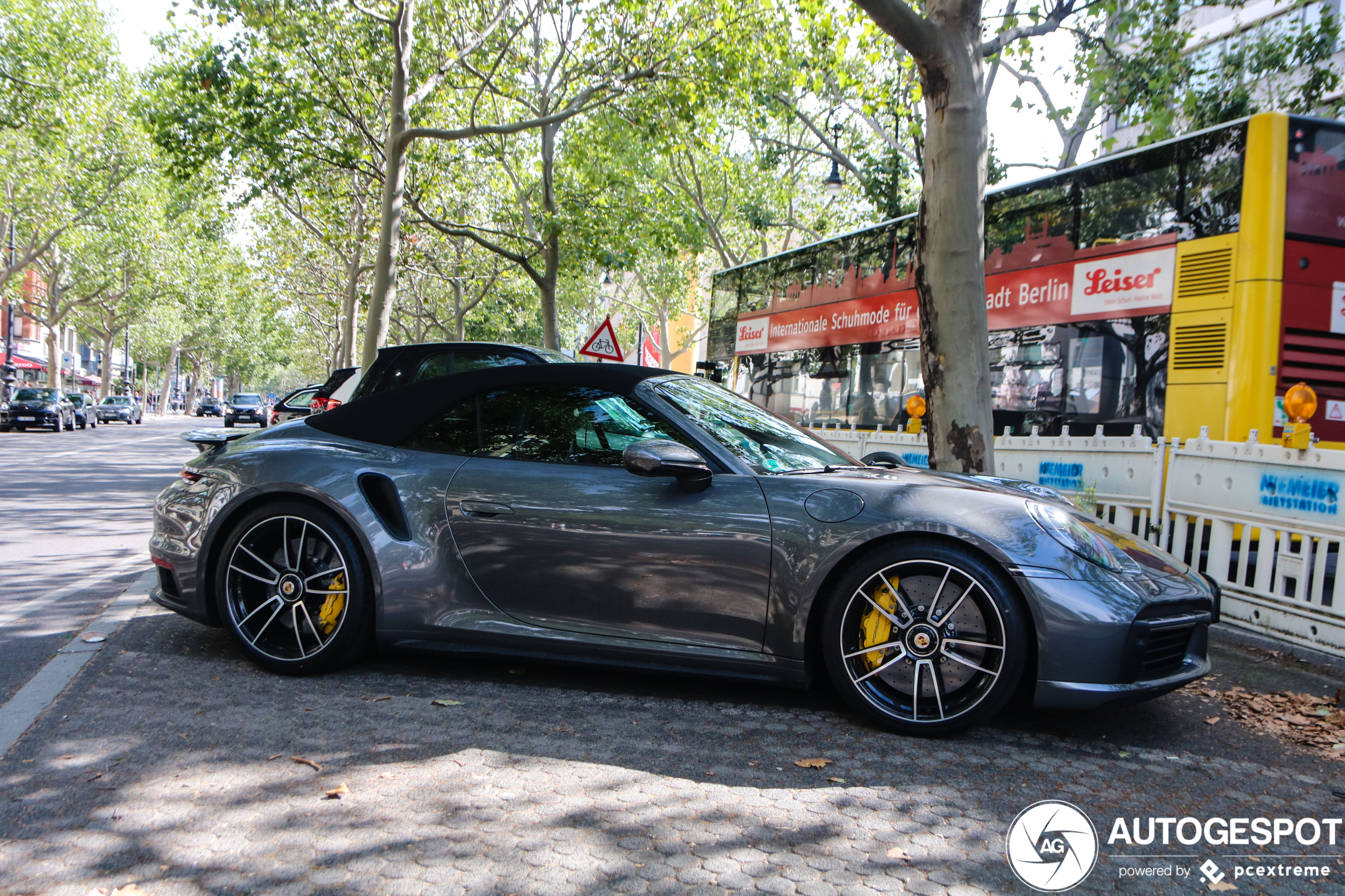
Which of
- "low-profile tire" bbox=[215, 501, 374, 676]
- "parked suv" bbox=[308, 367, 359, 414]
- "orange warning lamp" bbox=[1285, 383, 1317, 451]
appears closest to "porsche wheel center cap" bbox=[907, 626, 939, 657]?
"low-profile tire" bbox=[215, 501, 374, 676]

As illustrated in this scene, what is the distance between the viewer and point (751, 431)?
4.04m

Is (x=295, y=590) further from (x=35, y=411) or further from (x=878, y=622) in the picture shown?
(x=35, y=411)

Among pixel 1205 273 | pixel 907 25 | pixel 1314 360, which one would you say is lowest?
pixel 1314 360

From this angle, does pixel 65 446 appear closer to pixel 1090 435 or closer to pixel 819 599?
pixel 1090 435

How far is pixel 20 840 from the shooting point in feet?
8.04

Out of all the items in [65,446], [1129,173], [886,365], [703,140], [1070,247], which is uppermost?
[703,140]

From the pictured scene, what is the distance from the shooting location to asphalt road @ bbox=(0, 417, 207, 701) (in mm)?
4711

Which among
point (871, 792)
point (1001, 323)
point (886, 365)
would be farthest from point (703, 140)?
point (871, 792)

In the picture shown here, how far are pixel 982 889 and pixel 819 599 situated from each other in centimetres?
128

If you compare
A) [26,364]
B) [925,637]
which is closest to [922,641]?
[925,637]

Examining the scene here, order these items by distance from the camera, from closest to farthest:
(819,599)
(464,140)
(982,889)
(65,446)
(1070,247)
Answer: (982,889) < (819,599) < (1070,247) < (65,446) < (464,140)

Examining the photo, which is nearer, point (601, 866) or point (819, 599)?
point (601, 866)

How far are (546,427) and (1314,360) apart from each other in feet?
21.1

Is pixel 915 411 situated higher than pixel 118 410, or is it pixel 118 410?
pixel 915 411
